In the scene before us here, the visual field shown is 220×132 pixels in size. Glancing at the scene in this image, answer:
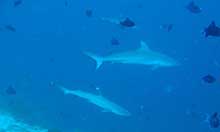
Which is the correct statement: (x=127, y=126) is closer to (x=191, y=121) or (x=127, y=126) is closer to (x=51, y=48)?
(x=191, y=121)

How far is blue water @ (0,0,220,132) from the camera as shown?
2003 centimetres

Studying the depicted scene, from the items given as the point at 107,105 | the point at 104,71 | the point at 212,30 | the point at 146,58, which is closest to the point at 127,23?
the point at 212,30

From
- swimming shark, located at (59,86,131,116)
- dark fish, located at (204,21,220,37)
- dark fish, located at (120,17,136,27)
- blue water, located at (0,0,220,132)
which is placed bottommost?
swimming shark, located at (59,86,131,116)

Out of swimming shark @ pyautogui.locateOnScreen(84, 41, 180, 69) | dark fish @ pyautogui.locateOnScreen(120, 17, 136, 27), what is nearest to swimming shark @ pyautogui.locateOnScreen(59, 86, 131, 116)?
swimming shark @ pyautogui.locateOnScreen(84, 41, 180, 69)

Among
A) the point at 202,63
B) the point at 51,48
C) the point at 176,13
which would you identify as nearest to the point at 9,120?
the point at 51,48

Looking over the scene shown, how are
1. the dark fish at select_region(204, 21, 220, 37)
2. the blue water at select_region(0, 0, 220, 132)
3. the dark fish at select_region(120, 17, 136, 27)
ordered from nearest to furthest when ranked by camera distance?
the dark fish at select_region(204, 21, 220, 37)
the dark fish at select_region(120, 17, 136, 27)
the blue water at select_region(0, 0, 220, 132)

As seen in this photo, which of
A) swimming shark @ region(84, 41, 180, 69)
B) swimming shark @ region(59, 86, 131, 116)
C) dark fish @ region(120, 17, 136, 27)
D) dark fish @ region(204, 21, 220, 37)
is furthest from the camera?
swimming shark @ region(84, 41, 180, 69)

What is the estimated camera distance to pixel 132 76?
42.9m

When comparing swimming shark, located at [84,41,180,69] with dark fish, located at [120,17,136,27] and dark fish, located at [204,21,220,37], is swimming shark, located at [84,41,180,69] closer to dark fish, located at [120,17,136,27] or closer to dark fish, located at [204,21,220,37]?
dark fish, located at [120,17,136,27]

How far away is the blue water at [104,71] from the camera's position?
65.7ft

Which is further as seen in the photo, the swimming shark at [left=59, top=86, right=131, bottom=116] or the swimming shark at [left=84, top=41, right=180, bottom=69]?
the swimming shark at [left=84, top=41, right=180, bottom=69]

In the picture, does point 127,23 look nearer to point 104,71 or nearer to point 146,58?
point 146,58

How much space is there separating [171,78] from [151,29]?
114 feet

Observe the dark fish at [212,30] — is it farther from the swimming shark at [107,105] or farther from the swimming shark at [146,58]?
the swimming shark at [146,58]
